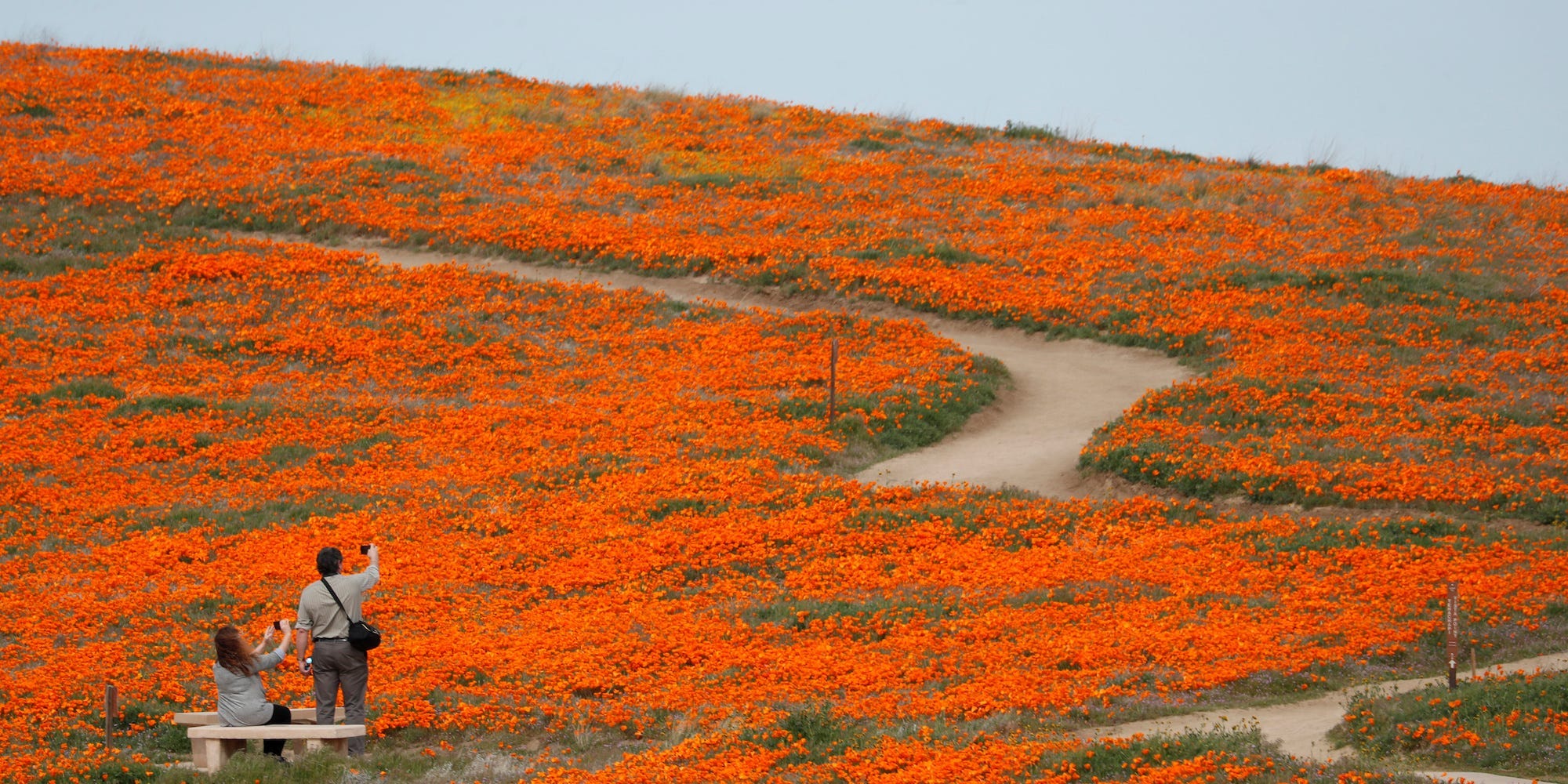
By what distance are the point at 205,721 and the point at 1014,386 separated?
63.3 feet

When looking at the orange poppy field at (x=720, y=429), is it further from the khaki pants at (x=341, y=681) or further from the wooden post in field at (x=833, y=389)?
the khaki pants at (x=341, y=681)

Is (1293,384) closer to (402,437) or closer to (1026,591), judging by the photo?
(1026,591)

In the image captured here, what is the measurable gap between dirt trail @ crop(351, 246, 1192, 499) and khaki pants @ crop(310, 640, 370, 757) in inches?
485

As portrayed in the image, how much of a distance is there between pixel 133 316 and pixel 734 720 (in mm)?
22426

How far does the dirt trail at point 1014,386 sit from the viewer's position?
24.7 metres

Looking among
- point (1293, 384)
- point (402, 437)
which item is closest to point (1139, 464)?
point (1293, 384)

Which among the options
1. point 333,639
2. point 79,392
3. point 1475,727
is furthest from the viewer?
point 79,392

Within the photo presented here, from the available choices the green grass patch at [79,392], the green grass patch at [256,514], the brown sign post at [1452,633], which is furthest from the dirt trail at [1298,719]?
the green grass patch at [79,392]

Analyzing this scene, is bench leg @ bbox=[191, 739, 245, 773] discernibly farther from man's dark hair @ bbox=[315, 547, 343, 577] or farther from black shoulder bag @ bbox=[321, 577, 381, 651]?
man's dark hair @ bbox=[315, 547, 343, 577]

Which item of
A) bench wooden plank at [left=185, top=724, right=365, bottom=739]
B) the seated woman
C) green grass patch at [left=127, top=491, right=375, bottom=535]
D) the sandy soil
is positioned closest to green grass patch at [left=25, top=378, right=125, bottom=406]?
green grass patch at [left=127, top=491, right=375, bottom=535]

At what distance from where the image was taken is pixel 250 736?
495 inches

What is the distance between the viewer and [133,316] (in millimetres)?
30938

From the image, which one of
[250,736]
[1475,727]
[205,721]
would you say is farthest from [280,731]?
[1475,727]

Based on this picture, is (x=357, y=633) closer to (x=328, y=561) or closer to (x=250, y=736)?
(x=328, y=561)
